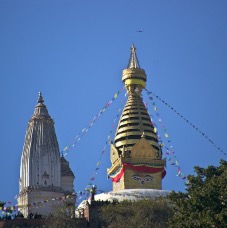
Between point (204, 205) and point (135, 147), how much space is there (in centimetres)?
3594

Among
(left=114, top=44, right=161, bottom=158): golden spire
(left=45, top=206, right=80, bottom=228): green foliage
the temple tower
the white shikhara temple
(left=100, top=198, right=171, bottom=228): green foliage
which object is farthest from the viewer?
(left=114, top=44, right=161, bottom=158): golden spire

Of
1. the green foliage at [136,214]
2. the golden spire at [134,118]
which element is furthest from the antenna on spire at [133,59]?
the green foliage at [136,214]

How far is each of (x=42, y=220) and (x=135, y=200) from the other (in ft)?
30.8

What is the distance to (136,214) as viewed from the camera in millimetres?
82438

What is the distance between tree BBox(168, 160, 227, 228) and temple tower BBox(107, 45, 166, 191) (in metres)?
30.4

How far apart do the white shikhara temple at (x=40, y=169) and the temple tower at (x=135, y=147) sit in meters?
6.43

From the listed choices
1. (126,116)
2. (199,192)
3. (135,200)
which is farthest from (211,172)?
(126,116)

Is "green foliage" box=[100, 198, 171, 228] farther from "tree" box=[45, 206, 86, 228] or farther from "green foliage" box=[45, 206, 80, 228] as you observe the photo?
"green foliage" box=[45, 206, 80, 228]

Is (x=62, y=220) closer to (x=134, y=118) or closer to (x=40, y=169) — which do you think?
(x=40, y=169)

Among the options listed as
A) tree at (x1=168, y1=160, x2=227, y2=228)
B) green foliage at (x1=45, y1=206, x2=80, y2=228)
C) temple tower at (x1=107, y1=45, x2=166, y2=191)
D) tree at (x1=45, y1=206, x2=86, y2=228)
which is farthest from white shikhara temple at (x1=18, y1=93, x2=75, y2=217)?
tree at (x1=168, y1=160, x2=227, y2=228)

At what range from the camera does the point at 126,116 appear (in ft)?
368

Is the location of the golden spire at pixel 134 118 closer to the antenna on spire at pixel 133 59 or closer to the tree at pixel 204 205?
the antenna on spire at pixel 133 59

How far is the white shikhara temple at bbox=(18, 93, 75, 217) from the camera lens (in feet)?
338

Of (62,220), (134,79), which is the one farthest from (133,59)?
(62,220)
